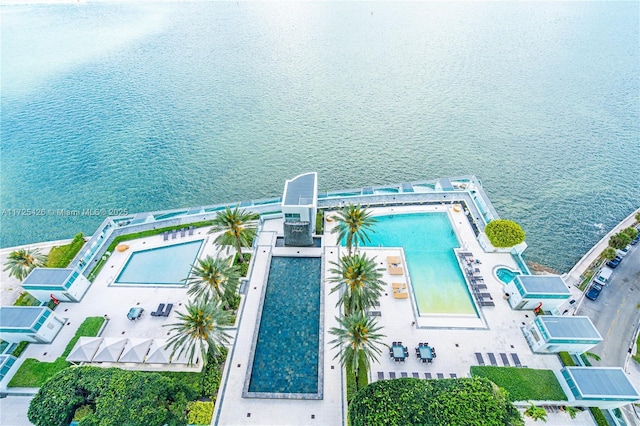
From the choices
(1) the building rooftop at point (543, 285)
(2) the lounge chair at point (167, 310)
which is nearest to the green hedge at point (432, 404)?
(1) the building rooftop at point (543, 285)

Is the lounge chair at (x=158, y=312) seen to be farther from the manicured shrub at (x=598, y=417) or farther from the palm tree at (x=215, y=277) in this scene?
the manicured shrub at (x=598, y=417)

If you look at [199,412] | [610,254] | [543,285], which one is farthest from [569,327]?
[199,412]

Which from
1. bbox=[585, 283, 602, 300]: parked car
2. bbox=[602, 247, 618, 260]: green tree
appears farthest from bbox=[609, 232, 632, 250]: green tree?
bbox=[585, 283, 602, 300]: parked car

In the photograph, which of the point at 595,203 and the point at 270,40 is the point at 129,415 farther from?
the point at 270,40

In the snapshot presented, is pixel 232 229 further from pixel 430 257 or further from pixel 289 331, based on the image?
pixel 430 257

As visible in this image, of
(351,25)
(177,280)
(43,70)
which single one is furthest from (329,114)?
(43,70)

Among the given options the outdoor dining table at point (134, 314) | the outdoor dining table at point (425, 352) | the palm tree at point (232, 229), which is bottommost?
the outdoor dining table at point (425, 352)

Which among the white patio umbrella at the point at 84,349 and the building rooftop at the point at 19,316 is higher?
the building rooftop at the point at 19,316
